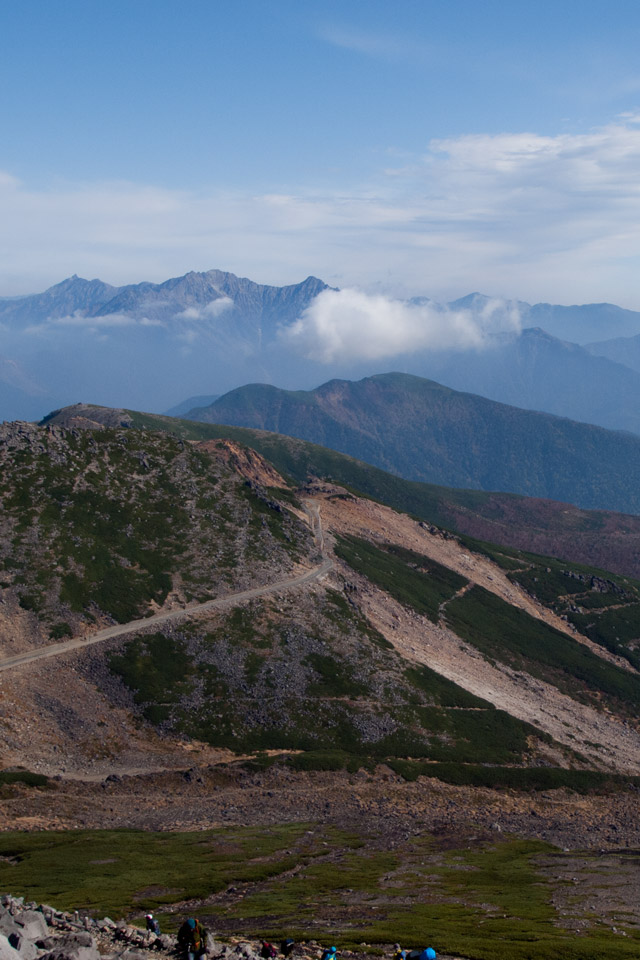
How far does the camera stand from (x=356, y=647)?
12825 centimetres

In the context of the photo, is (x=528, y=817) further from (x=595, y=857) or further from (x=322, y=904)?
(x=322, y=904)

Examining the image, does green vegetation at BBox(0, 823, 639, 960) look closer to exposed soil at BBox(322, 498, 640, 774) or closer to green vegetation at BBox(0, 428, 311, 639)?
exposed soil at BBox(322, 498, 640, 774)

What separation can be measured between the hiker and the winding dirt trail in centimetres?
7836

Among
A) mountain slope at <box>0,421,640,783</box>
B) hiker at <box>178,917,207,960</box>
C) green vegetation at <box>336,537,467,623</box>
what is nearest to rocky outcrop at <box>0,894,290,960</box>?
hiker at <box>178,917,207,960</box>

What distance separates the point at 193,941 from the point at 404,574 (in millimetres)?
150556

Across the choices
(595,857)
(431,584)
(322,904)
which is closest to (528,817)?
(595,857)

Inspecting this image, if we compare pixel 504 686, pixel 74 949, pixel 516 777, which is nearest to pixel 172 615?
pixel 516 777

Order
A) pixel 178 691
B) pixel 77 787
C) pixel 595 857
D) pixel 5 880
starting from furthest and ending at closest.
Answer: pixel 178 691 → pixel 77 787 → pixel 595 857 → pixel 5 880

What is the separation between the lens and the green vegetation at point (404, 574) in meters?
164

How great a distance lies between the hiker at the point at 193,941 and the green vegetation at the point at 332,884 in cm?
850

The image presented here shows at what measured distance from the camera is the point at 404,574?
18150 centimetres

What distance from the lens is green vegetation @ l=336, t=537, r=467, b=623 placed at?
163625 millimetres

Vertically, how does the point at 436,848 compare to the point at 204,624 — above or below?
below

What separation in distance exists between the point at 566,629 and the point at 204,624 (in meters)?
119
